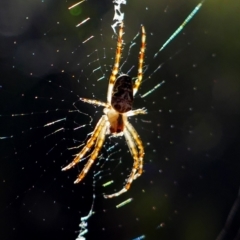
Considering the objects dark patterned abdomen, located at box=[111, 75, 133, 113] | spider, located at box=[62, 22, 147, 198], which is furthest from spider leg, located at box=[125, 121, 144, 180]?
dark patterned abdomen, located at box=[111, 75, 133, 113]

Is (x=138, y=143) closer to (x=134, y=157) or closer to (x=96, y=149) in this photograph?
(x=134, y=157)

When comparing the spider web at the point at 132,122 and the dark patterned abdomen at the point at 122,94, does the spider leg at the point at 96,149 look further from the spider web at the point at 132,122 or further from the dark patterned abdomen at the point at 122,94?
the spider web at the point at 132,122

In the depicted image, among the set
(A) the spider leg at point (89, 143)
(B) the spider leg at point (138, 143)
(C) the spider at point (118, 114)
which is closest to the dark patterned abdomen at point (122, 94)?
(C) the spider at point (118, 114)

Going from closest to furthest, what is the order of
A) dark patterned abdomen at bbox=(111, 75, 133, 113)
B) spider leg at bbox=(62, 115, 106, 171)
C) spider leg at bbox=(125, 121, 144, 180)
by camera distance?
dark patterned abdomen at bbox=(111, 75, 133, 113)
spider leg at bbox=(62, 115, 106, 171)
spider leg at bbox=(125, 121, 144, 180)

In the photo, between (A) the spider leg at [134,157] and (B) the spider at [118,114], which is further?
(A) the spider leg at [134,157]

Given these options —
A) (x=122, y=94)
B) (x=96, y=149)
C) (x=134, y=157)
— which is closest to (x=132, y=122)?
(x=134, y=157)

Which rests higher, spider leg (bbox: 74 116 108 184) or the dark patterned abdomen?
the dark patterned abdomen

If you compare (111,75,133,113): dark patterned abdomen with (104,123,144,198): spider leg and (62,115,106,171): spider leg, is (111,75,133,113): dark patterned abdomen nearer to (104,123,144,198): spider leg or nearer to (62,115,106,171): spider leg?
(62,115,106,171): spider leg
